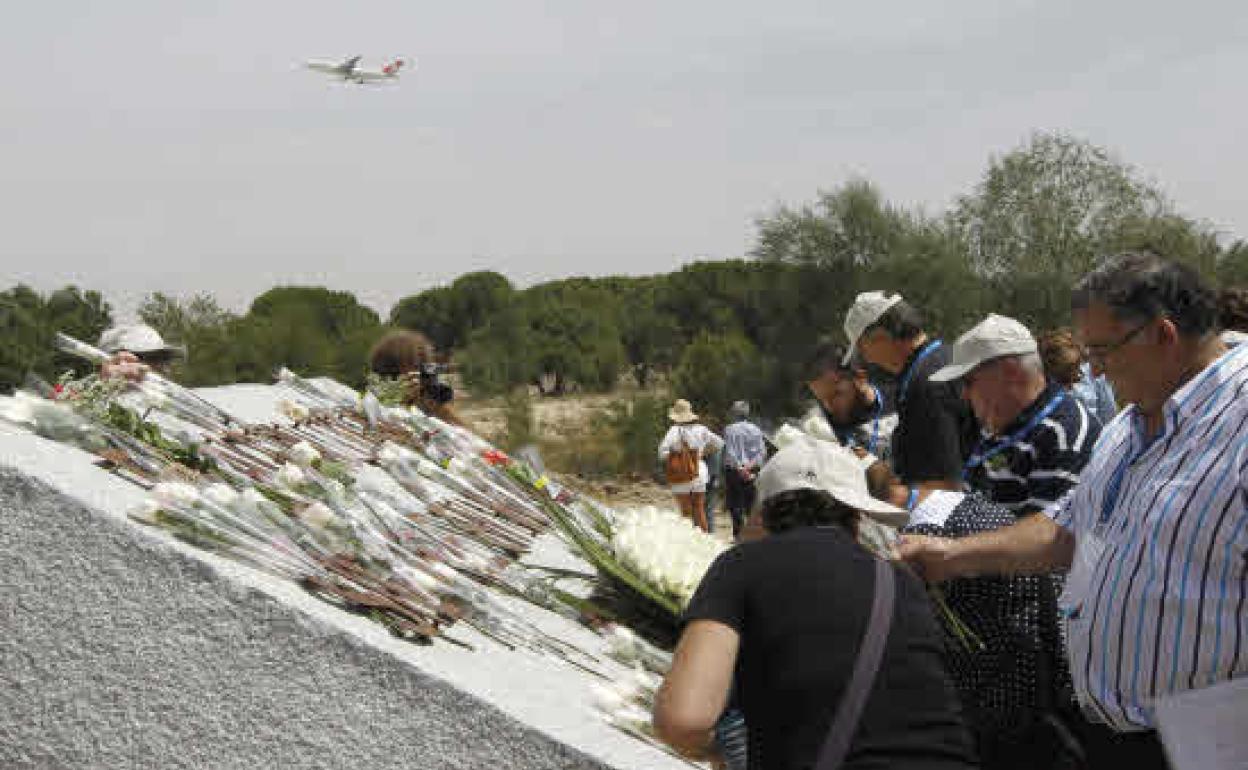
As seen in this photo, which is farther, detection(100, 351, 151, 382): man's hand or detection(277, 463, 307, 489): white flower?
detection(100, 351, 151, 382): man's hand

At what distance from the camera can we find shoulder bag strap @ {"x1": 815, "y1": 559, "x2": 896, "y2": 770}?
171 centimetres

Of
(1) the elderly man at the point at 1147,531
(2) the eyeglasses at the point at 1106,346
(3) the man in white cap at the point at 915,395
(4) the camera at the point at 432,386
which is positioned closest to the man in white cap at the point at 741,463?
(4) the camera at the point at 432,386

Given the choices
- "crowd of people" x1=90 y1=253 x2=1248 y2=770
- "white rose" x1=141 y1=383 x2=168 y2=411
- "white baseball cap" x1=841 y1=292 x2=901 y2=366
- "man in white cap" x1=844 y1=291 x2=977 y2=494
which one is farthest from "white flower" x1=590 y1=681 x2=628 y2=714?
"white rose" x1=141 y1=383 x2=168 y2=411

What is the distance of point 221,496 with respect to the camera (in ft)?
8.79

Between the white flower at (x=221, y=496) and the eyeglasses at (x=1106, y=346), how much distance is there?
1.97 m

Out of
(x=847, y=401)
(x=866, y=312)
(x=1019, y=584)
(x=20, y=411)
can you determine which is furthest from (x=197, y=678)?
(x=847, y=401)

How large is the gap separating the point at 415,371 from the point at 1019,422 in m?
2.98

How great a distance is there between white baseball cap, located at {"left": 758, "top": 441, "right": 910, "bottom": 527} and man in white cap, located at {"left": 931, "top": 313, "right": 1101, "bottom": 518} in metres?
1.04

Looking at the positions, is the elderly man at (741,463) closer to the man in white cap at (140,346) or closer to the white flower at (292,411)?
the white flower at (292,411)

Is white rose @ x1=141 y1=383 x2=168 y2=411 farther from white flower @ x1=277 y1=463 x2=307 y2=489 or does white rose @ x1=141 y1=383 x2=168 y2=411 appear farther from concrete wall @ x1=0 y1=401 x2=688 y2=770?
concrete wall @ x1=0 y1=401 x2=688 y2=770

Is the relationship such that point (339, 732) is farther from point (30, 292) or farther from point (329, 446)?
point (30, 292)

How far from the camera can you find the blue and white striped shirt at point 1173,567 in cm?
185

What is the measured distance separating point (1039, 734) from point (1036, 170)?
97.9 ft

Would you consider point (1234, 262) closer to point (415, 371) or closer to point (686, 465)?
point (686, 465)
